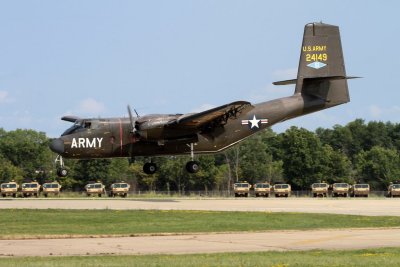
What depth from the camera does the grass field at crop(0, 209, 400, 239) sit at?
101ft

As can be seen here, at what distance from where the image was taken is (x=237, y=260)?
68.4 feet

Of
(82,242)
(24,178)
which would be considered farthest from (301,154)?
(82,242)

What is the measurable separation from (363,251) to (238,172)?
9541cm

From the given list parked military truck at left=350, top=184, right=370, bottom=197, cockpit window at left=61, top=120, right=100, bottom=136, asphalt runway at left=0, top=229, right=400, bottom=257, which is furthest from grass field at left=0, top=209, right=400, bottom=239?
parked military truck at left=350, top=184, right=370, bottom=197

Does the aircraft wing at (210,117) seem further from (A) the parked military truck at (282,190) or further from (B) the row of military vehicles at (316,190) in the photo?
(B) the row of military vehicles at (316,190)

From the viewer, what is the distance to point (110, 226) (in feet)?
106

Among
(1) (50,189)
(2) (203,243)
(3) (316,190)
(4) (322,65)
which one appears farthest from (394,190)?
(2) (203,243)

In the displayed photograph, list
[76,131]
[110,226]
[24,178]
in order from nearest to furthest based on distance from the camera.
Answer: [110,226]
[76,131]
[24,178]

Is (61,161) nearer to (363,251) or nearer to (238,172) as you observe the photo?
(363,251)

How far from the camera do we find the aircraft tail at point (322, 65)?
5288 cm

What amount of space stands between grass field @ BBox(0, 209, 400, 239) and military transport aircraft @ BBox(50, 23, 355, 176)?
8806 mm

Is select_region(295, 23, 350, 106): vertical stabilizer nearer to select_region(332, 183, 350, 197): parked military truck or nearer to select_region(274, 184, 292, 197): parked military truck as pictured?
select_region(274, 184, 292, 197): parked military truck

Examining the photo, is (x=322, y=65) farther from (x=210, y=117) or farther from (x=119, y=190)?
(x=119, y=190)

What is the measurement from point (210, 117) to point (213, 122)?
1757mm
